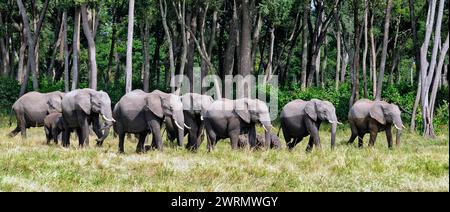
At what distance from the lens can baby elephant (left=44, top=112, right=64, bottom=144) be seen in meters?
19.8

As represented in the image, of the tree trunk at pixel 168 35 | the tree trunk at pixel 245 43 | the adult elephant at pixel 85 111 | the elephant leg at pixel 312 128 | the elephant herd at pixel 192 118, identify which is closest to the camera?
the elephant herd at pixel 192 118

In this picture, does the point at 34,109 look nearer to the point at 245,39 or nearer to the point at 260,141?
the point at 260,141

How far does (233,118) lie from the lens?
18.4 m

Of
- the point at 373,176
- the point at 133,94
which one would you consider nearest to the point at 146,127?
the point at 133,94

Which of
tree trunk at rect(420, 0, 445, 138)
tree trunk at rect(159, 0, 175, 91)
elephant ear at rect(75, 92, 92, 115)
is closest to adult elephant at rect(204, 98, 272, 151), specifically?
elephant ear at rect(75, 92, 92, 115)

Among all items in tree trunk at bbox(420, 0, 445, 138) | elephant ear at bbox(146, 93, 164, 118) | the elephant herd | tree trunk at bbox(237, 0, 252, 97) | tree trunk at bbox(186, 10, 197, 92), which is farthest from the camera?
tree trunk at bbox(186, 10, 197, 92)

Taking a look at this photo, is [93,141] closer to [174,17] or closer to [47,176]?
[47,176]

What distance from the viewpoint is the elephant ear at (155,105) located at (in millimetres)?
17172

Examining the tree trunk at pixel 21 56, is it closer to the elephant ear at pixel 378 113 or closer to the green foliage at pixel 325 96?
the green foliage at pixel 325 96

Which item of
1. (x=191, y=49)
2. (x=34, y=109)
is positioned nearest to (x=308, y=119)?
(x=34, y=109)

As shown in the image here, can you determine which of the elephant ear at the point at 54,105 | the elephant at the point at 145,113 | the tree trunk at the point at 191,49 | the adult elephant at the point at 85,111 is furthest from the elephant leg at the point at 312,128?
the tree trunk at the point at 191,49

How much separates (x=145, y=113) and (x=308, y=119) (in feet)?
17.2

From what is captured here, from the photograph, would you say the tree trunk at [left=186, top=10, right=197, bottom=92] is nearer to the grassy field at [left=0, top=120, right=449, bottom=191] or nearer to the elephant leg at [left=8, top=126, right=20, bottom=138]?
the elephant leg at [left=8, top=126, right=20, bottom=138]
